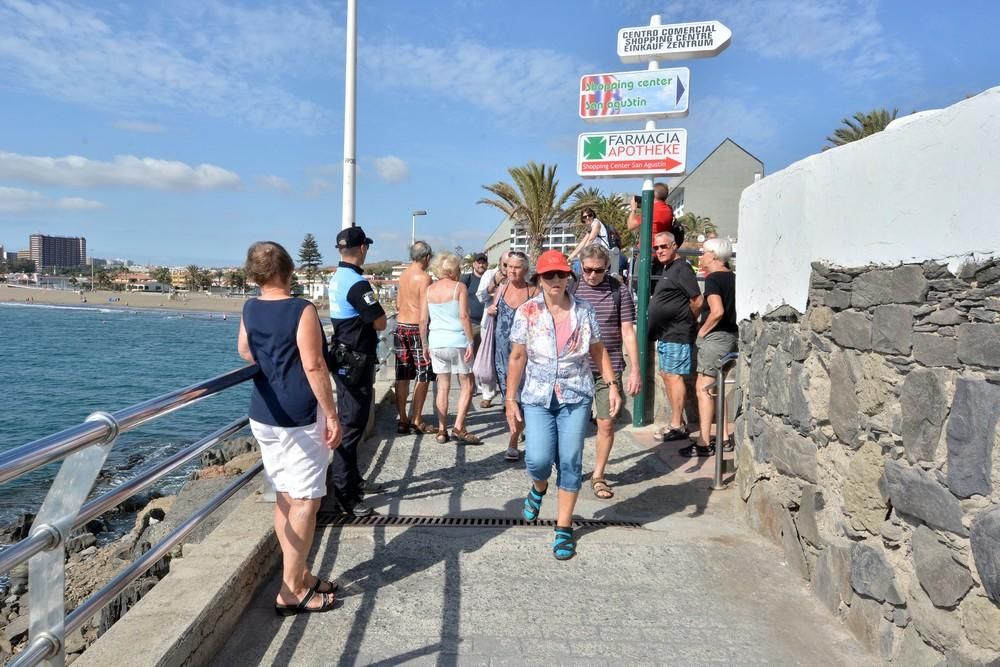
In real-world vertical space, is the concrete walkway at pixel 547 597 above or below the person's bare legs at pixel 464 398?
below

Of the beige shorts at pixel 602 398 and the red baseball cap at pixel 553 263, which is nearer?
the red baseball cap at pixel 553 263

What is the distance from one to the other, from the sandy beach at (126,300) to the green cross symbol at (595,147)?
108 m

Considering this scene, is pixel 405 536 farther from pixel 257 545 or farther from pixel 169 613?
pixel 169 613

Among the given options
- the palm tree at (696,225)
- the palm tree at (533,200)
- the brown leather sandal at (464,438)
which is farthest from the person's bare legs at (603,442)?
the palm tree at (696,225)

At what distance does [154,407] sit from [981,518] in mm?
2922

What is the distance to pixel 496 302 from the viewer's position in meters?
6.34

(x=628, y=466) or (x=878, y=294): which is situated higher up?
(x=878, y=294)

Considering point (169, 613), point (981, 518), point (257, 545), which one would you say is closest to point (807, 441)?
point (981, 518)

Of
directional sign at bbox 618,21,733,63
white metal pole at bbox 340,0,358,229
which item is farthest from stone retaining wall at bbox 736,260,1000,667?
white metal pole at bbox 340,0,358,229

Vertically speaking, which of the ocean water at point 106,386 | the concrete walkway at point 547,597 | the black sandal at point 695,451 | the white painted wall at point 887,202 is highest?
the white painted wall at point 887,202

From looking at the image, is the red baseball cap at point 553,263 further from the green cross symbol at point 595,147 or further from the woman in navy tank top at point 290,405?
the green cross symbol at point 595,147

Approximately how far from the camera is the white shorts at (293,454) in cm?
325

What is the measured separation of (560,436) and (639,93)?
5033 millimetres

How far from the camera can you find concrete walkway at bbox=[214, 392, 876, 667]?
3.05 m
